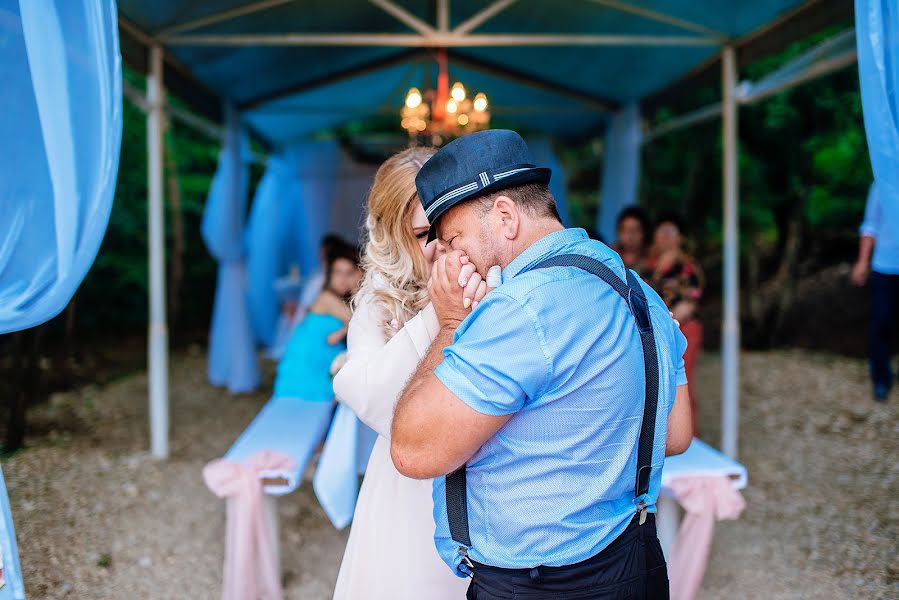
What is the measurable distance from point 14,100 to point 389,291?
1.41 m

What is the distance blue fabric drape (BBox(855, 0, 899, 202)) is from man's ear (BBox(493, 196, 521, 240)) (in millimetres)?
1355

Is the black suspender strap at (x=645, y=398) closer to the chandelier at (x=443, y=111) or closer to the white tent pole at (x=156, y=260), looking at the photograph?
the white tent pole at (x=156, y=260)

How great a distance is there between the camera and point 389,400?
159 cm

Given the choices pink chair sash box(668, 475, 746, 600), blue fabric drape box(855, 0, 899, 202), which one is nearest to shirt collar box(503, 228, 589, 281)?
blue fabric drape box(855, 0, 899, 202)

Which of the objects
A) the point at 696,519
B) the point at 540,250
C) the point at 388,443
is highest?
the point at 540,250

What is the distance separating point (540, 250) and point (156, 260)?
404 cm

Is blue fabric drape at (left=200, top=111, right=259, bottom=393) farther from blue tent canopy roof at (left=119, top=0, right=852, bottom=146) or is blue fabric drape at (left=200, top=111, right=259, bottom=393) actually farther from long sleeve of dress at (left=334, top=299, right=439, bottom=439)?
long sleeve of dress at (left=334, top=299, right=439, bottom=439)

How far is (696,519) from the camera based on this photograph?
284 centimetres

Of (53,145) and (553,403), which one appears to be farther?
(53,145)

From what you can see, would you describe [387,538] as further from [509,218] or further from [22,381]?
[22,381]

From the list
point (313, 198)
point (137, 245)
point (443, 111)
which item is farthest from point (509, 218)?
point (313, 198)

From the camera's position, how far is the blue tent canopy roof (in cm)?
459

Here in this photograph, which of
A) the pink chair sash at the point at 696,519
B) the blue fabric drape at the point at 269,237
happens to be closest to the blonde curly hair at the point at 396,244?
the pink chair sash at the point at 696,519

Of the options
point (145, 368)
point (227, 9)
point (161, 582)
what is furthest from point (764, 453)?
point (145, 368)
